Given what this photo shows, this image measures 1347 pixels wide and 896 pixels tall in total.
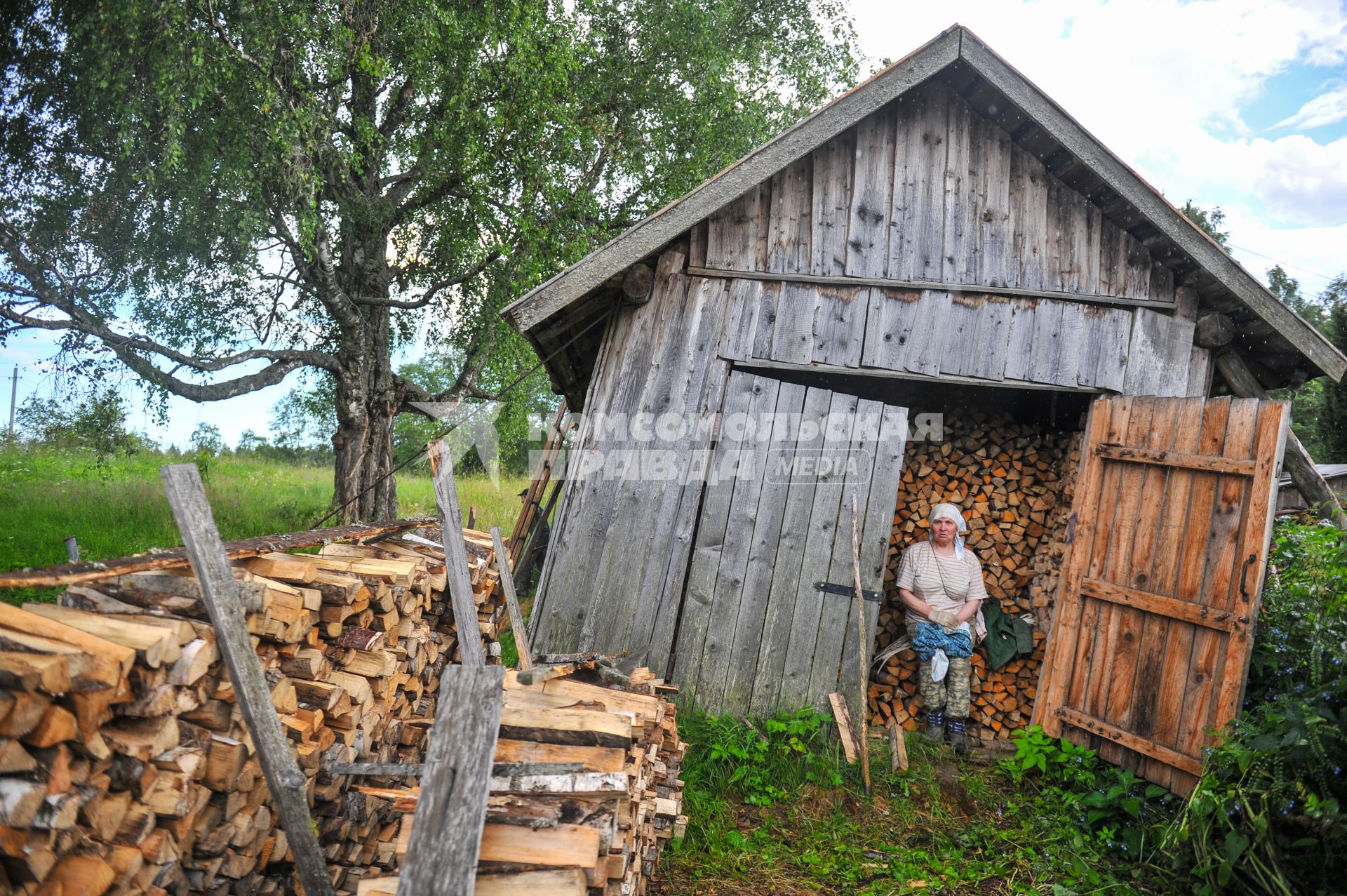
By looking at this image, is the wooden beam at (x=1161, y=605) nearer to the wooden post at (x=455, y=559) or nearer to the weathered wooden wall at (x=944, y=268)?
the weathered wooden wall at (x=944, y=268)

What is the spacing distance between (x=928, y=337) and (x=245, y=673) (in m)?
Answer: 4.48

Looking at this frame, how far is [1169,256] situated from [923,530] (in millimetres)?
2574

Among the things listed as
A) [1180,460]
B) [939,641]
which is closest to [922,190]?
[1180,460]

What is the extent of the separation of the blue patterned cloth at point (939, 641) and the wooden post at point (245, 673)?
3992mm

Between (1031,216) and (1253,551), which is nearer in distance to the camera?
(1253,551)

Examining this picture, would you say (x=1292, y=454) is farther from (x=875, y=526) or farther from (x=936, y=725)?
(x=936, y=725)

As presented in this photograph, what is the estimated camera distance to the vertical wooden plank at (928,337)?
209 inches

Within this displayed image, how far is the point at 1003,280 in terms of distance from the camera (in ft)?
17.7

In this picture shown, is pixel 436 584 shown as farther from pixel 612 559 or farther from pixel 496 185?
pixel 496 185

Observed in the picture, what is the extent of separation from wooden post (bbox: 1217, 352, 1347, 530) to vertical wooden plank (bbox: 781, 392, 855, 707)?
9.81 ft

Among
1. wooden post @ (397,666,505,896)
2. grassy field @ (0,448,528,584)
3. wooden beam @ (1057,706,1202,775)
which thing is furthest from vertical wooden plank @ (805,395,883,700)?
grassy field @ (0,448,528,584)

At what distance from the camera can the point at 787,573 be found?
5188mm

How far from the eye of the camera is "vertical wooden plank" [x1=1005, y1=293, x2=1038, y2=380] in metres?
5.31

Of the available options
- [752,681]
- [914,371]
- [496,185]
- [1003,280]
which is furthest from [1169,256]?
[496,185]
